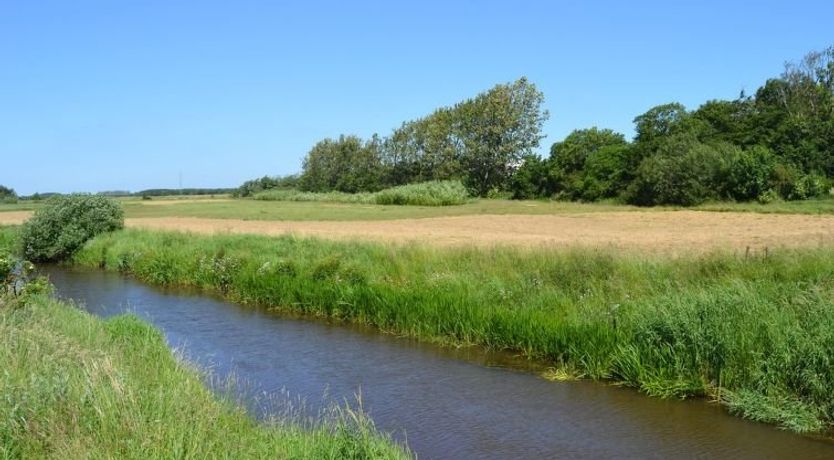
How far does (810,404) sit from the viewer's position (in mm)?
9727

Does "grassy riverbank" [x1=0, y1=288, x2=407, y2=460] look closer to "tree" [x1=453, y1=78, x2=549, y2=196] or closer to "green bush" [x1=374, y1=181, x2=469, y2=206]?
"green bush" [x1=374, y1=181, x2=469, y2=206]

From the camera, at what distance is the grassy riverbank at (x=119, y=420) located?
6.14m

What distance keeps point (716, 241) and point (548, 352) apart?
16.7m

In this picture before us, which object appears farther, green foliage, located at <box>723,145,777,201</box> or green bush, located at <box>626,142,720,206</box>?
green bush, located at <box>626,142,720,206</box>

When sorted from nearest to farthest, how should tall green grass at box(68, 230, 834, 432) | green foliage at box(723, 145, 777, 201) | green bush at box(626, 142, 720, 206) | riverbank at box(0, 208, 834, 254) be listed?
tall green grass at box(68, 230, 834, 432)
riverbank at box(0, 208, 834, 254)
green foliage at box(723, 145, 777, 201)
green bush at box(626, 142, 720, 206)

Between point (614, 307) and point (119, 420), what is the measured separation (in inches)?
367

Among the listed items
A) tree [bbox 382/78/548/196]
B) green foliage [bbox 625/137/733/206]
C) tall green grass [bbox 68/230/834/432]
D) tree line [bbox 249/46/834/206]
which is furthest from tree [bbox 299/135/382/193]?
tall green grass [bbox 68/230/834/432]

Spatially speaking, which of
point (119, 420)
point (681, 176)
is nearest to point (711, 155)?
point (681, 176)

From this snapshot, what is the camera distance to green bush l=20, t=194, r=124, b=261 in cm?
3475

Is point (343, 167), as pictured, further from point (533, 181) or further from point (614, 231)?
point (614, 231)

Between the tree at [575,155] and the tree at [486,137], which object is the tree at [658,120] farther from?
the tree at [486,137]

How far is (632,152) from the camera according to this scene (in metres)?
70.8

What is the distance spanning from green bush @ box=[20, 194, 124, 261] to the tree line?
4346cm

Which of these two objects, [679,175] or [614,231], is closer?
[614,231]
